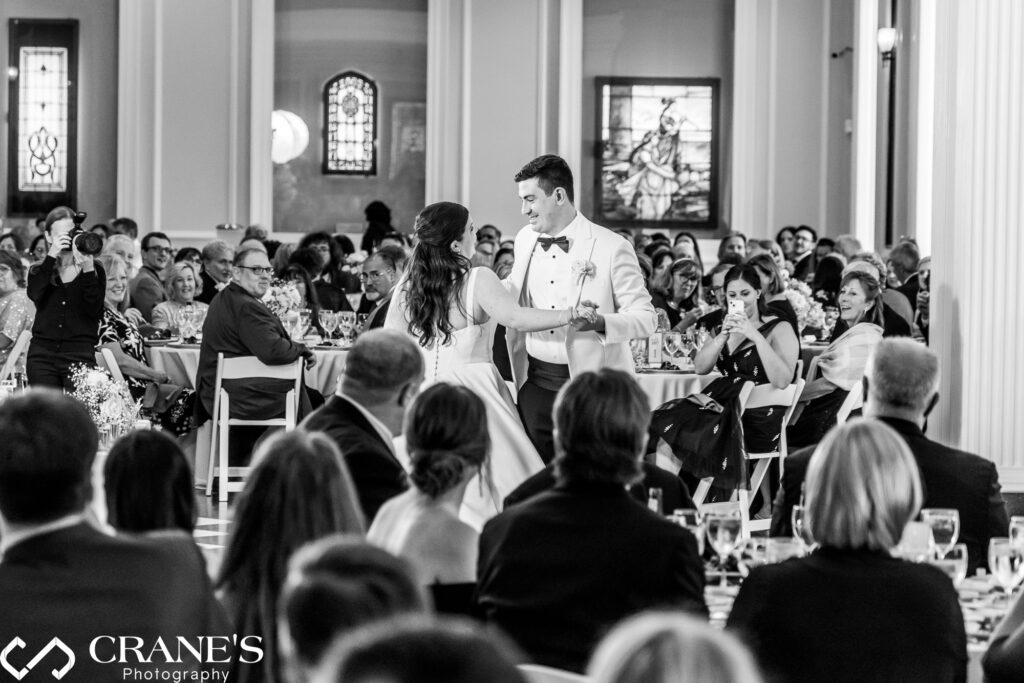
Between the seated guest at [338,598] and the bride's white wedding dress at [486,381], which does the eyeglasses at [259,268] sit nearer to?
the bride's white wedding dress at [486,381]

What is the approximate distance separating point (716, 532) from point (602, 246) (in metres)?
2.45

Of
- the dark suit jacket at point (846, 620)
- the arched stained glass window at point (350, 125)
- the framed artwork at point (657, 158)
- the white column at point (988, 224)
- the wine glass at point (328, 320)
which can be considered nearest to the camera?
the dark suit jacket at point (846, 620)

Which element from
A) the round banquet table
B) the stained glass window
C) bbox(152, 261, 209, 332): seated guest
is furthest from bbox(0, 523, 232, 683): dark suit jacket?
the stained glass window

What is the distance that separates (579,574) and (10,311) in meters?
6.22

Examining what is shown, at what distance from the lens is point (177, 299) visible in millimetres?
9555

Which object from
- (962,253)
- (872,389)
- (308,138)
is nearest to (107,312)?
(962,253)

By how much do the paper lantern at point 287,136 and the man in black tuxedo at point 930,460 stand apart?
1355 centimetres

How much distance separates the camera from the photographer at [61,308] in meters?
7.46

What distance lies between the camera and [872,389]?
12.5 feet

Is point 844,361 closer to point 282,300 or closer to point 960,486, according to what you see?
point 282,300

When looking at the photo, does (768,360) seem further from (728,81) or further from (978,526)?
(728,81)

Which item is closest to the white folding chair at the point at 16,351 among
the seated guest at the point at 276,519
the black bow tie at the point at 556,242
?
the black bow tie at the point at 556,242

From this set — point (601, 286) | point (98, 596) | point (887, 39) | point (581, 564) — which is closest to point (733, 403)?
point (601, 286)

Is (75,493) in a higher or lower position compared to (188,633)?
higher
